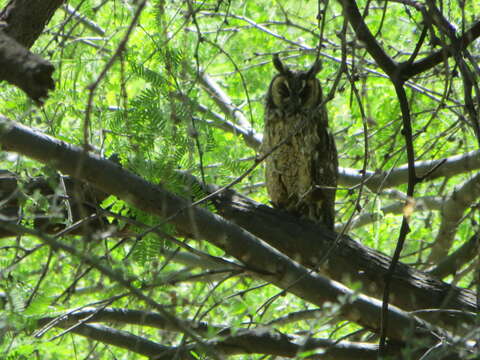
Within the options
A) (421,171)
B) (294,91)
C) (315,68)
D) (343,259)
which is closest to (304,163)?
(294,91)

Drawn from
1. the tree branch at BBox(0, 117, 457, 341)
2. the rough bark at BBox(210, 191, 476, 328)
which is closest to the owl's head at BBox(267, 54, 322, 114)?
the rough bark at BBox(210, 191, 476, 328)

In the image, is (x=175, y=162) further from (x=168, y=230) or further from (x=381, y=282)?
(x=381, y=282)

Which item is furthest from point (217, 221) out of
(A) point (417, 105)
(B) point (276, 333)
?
(A) point (417, 105)

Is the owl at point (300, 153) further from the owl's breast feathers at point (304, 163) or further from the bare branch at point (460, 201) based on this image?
the bare branch at point (460, 201)

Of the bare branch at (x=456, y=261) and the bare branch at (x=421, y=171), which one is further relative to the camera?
the bare branch at (x=421, y=171)

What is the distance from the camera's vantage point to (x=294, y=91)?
13.0ft

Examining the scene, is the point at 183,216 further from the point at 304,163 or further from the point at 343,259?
the point at 304,163

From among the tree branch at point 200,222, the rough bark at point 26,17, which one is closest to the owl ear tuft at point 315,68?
the tree branch at point 200,222

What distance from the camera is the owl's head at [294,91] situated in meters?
3.95

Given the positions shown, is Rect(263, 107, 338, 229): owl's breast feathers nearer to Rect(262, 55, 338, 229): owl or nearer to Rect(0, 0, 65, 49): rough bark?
Rect(262, 55, 338, 229): owl

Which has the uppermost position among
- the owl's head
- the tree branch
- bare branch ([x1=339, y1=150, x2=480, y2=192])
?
the owl's head

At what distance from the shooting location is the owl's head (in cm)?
395

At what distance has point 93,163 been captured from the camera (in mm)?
1839

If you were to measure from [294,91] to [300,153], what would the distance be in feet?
1.37
